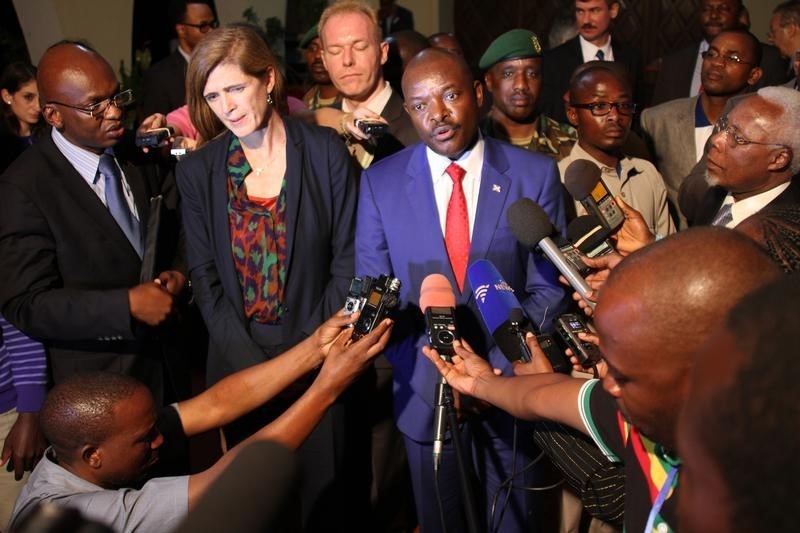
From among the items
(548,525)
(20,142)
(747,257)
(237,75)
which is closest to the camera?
(747,257)

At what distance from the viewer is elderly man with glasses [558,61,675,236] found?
3.74 metres

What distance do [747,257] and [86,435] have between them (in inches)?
68.3

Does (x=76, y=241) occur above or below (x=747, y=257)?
below

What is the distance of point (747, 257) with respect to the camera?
55.8 inches

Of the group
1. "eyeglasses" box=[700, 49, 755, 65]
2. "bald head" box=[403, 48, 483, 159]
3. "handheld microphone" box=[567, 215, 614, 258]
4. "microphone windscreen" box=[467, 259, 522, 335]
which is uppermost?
"bald head" box=[403, 48, 483, 159]

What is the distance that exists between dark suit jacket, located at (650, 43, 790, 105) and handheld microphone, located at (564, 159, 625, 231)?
3025 millimetres

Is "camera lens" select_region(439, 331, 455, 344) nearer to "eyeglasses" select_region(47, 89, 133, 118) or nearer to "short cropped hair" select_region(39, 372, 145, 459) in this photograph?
"short cropped hair" select_region(39, 372, 145, 459)

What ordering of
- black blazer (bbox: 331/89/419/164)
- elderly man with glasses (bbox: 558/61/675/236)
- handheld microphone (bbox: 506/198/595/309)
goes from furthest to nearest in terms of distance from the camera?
elderly man with glasses (bbox: 558/61/675/236), black blazer (bbox: 331/89/419/164), handheld microphone (bbox: 506/198/595/309)

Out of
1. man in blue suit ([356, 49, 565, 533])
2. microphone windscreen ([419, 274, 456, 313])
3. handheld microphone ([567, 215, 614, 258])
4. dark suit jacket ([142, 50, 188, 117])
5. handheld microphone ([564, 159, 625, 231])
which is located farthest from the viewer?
dark suit jacket ([142, 50, 188, 117])

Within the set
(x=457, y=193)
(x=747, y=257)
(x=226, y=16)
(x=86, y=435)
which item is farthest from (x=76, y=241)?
(x=226, y=16)

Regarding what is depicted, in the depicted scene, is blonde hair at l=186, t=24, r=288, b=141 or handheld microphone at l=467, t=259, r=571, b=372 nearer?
handheld microphone at l=467, t=259, r=571, b=372

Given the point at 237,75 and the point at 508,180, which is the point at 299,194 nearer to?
the point at 237,75

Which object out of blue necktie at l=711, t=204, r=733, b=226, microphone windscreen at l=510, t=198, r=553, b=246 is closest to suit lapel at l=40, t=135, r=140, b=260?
microphone windscreen at l=510, t=198, r=553, b=246

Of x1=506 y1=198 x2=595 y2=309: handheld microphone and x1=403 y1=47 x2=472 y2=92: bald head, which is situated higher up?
x1=403 y1=47 x2=472 y2=92: bald head
